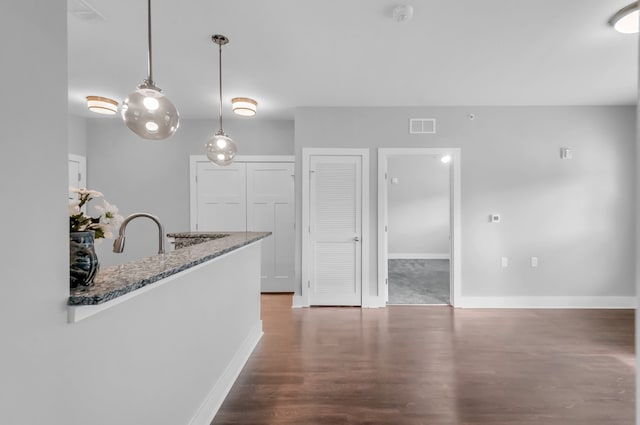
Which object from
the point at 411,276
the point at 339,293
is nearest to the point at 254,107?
the point at 339,293

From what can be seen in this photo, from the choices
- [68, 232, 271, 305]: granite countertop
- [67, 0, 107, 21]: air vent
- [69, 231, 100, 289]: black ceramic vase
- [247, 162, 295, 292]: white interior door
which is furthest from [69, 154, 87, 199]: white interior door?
[69, 231, 100, 289]: black ceramic vase

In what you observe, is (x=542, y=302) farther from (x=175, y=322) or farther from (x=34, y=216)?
(x=34, y=216)

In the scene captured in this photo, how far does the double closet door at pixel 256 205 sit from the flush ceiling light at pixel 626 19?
3.79 m

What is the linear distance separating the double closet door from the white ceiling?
47.1 inches

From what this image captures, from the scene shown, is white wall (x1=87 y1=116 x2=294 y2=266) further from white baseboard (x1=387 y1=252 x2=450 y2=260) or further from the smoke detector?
white baseboard (x1=387 y1=252 x2=450 y2=260)

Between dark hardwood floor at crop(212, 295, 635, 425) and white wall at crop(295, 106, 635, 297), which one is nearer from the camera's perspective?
dark hardwood floor at crop(212, 295, 635, 425)

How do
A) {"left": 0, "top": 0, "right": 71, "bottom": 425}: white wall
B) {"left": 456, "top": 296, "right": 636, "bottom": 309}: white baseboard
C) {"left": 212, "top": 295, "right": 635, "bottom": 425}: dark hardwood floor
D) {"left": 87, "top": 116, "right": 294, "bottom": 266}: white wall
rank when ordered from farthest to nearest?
{"left": 87, "top": 116, "right": 294, "bottom": 266}: white wall, {"left": 456, "top": 296, "right": 636, "bottom": 309}: white baseboard, {"left": 212, "top": 295, "right": 635, "bottom": 425}: dark hardwood floor, {"left": 0, "top": 0, "right": 71, "bottom": 425}: white wall

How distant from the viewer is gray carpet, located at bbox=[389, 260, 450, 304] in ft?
15.4

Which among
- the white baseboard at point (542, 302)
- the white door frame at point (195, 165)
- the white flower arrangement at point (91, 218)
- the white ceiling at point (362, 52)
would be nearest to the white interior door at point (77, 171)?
the white ceiling at point (362, 52)

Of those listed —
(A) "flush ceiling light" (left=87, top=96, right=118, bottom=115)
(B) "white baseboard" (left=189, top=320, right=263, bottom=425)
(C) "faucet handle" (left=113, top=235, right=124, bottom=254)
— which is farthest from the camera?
(A) "flush ceiling light" (left=87, top=96, right=118, bottom=115)

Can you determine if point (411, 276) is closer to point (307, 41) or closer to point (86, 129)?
point (307, 41)

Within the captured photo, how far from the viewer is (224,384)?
225cm

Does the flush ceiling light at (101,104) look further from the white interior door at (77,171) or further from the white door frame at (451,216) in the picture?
the white door frame at (451,216)

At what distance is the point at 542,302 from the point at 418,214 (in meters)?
4.33
